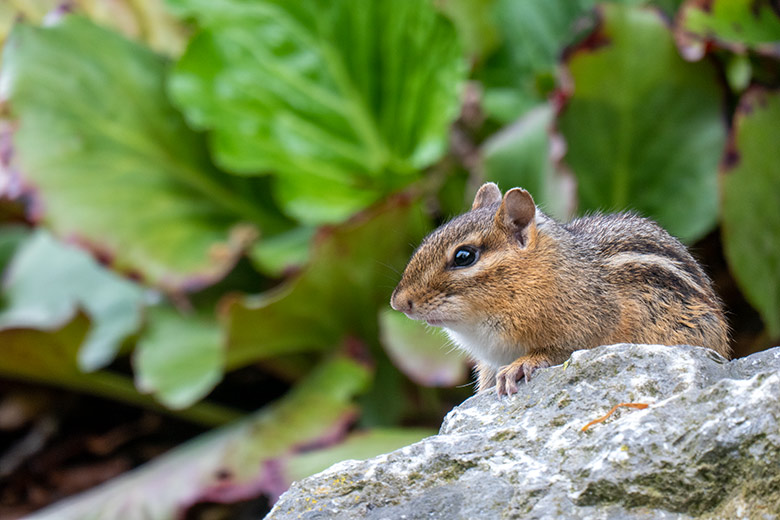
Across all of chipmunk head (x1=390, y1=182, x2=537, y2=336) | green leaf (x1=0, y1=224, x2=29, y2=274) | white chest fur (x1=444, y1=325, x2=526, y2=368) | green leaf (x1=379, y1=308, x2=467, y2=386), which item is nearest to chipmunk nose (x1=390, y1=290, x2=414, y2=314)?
chipmunk head (x1=390, y1=182, x2=537, y2=336)

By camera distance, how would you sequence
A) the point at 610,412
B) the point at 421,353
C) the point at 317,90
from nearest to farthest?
the point at 610,412 → the point at 421,353 → the point at 317,90

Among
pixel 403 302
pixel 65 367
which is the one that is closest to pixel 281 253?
pixel 65 367

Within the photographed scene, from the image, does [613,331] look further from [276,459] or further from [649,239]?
[276,459]

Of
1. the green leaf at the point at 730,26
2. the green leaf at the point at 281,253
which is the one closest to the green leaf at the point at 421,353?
the green leaf at the point at 281,253

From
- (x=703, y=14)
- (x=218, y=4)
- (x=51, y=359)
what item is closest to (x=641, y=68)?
(x=703, y=14)

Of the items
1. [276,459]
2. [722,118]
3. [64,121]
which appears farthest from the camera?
[64,121]

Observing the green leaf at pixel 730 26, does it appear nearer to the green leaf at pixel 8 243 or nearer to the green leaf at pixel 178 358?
the green leaf at pixel 178 358

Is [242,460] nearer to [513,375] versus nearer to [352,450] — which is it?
[352,450]
